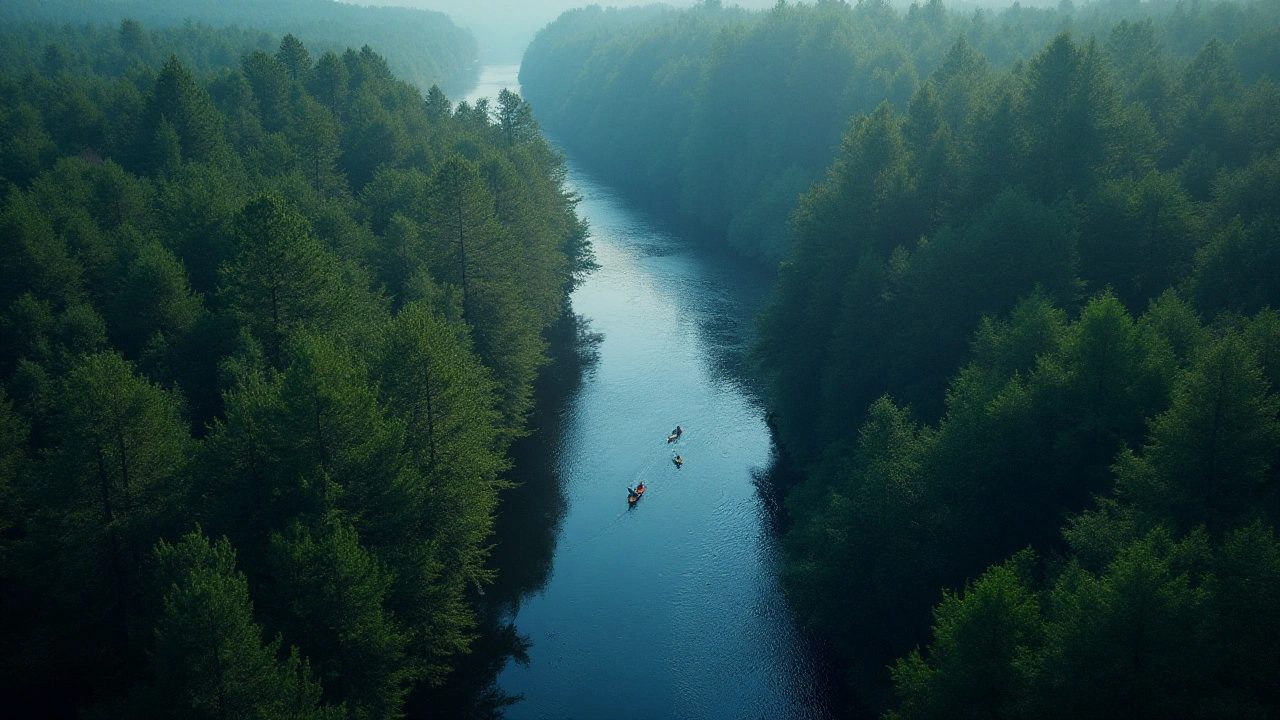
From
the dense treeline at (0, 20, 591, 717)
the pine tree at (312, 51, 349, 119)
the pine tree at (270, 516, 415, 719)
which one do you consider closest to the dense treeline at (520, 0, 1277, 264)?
the dense treeline at (0, 20, 591, 717)

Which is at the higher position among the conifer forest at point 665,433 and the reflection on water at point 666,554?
the conifer forest at point 665,433

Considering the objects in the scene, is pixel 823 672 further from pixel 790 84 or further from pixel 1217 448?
pixel 790 84

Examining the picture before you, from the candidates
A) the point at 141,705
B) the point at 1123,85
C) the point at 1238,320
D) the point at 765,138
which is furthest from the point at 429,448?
the point at 765,138

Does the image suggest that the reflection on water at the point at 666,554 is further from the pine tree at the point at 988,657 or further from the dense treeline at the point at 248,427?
the pine tree at the point at 988,657

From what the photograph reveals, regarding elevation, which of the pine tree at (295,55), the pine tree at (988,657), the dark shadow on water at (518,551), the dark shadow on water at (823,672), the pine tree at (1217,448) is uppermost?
the pine tree at (1217,448)

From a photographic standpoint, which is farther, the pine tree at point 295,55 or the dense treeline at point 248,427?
the pine tree at point 295,55

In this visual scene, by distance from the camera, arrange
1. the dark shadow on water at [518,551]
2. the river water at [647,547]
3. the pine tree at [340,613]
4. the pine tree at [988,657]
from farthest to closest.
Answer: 1. the river water at [647,547]
2. the dark shadow on water at [518,551]
3. the pine tree at [340,613]
4. the pine tree at [988,657]

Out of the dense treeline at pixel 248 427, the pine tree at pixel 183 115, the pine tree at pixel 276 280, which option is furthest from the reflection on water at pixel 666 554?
the pine tree at pixel 183 115
